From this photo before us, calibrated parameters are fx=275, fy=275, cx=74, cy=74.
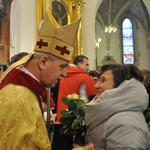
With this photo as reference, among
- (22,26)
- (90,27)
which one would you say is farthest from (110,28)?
(22,26)

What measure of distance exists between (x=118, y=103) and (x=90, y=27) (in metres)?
8.56

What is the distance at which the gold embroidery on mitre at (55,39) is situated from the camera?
5.85ft

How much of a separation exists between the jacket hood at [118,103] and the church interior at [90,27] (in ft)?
5.84

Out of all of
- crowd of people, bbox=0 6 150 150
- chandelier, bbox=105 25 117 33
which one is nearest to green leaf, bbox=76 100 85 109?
crowd of people, bbox=0 6 150 150

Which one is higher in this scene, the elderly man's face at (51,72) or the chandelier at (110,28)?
the chandelier at (110,28)

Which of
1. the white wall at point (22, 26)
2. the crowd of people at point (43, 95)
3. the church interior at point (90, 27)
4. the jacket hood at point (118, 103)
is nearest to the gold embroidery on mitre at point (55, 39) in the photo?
the crowd of people at point (43, 95)

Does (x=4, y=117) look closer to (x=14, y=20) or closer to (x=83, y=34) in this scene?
(x=14, y=20)

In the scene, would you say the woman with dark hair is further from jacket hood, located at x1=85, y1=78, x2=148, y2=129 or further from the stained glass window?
the stained glass window

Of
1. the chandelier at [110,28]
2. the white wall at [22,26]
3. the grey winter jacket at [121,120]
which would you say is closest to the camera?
the grey winter jacket at [121,120]

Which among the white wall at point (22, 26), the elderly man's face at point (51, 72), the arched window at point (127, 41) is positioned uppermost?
the arched window at point (127, 41)

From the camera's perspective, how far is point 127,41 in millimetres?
20156

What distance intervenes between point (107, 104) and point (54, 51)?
0.48 meters

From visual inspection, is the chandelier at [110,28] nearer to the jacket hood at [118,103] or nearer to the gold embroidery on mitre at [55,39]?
the gold embroidery on mitre at [55,39]

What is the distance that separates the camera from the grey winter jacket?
5.30 feet
